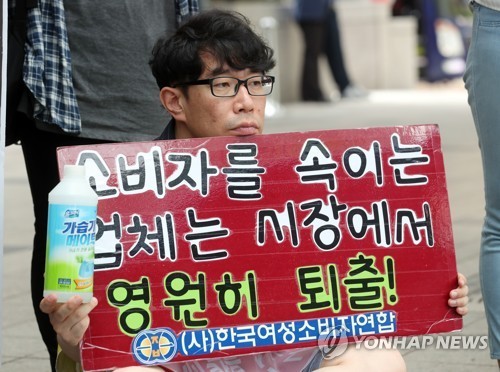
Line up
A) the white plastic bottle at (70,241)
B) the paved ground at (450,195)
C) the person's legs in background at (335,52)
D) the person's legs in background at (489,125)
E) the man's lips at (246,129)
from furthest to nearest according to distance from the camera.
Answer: the person's legs in background at (335,52) → the paved ground at (450,195) → the person's legs in background at (489,125) → the man's lips at (246,129) → the white plastic bottle at (70,241)

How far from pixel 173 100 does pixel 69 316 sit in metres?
0.84

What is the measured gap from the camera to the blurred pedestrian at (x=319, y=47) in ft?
50.0

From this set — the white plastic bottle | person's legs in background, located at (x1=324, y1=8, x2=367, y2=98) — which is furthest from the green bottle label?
person's legs in background, located at (x1=324, y1=8, x2=367, y2=98)

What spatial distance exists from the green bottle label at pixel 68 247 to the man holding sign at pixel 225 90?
0.42 metres

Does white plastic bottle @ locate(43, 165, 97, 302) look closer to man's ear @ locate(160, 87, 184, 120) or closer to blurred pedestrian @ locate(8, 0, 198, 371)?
man's ear @ locate(160, 87, 184, 120)

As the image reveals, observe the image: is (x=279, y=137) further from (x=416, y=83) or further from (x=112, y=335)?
(x=416, y=83)

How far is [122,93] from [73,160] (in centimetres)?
105

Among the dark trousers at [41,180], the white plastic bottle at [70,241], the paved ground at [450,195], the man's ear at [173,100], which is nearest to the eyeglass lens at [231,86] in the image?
the man's ear at [173,100]

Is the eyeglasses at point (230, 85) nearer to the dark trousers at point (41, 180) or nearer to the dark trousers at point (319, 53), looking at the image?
the dark trousers at point (41, 180)

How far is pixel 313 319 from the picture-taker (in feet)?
9.92

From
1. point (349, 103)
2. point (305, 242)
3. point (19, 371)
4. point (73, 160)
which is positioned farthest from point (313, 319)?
point (349, 103)

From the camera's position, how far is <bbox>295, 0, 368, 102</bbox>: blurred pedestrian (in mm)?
15234

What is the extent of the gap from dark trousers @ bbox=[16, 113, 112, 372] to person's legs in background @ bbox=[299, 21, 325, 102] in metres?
11.5

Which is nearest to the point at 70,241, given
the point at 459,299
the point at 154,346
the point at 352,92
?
the point at 154,346
